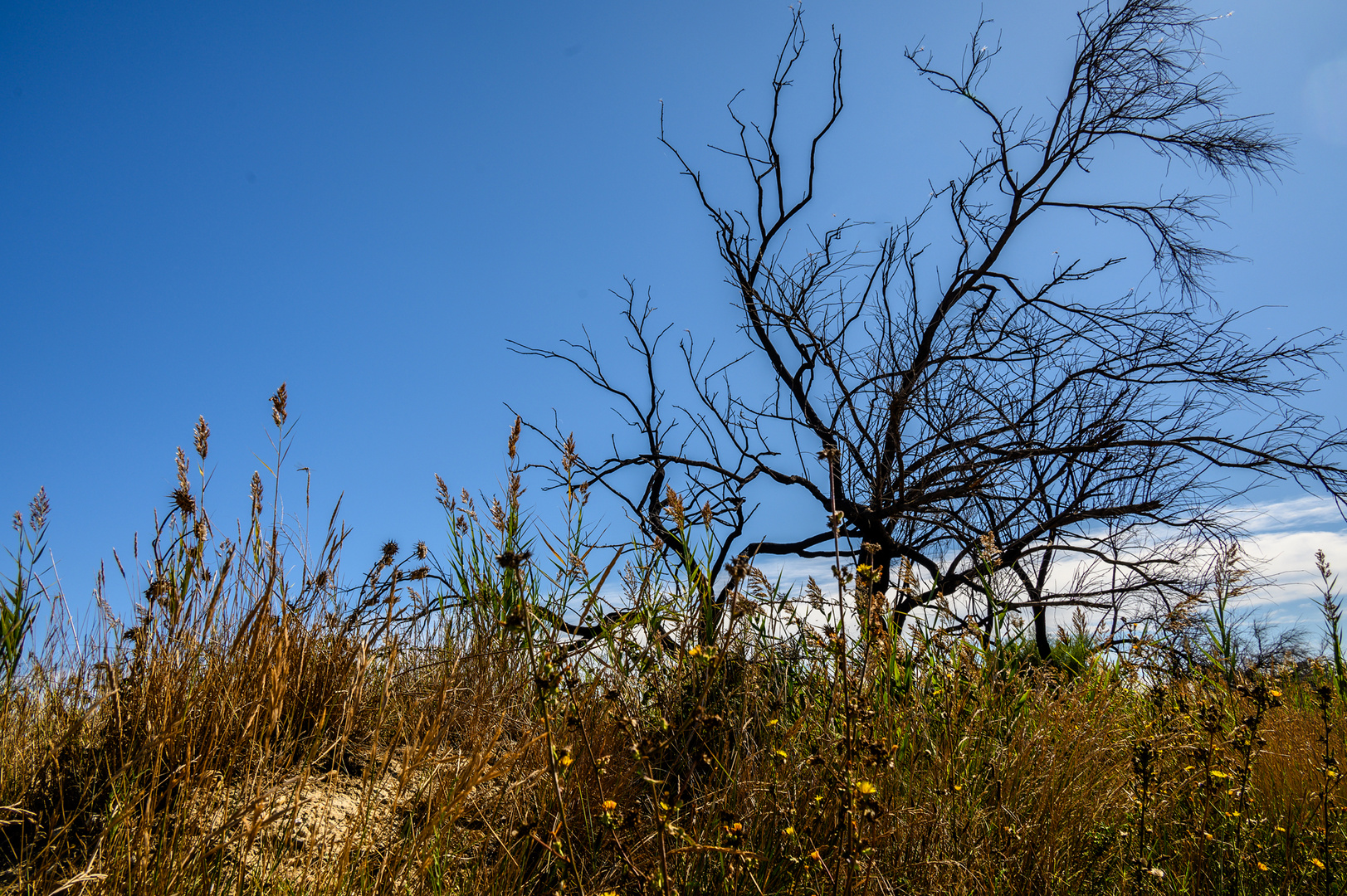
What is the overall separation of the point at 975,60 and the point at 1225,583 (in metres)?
5.16

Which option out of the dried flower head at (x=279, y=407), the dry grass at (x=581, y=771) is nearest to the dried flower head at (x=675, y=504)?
the dry grass at (x=581, y=771)

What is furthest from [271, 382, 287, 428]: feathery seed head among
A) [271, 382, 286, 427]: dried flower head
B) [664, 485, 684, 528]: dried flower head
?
[664, 485, 684, 528]: dried flower head

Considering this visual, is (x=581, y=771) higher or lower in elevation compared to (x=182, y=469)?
lower

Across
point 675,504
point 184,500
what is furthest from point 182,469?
point 675,504

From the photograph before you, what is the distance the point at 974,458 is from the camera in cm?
566

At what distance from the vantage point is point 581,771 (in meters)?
2.43

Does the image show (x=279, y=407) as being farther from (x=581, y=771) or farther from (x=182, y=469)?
(x=581, y=771)

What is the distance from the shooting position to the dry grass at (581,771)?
1.91 meters

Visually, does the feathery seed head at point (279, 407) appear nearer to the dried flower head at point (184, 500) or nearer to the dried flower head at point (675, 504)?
the dried flower head at point (184, 500)

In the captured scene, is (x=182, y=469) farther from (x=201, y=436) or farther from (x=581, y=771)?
(x=581, y=771)

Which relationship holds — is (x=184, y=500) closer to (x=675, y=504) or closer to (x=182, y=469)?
(x=182, y=469)

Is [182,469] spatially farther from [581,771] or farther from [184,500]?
[581,771]

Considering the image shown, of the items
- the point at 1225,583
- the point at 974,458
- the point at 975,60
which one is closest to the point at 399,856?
the point at 1225,583

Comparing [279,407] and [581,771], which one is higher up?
[279,407]
